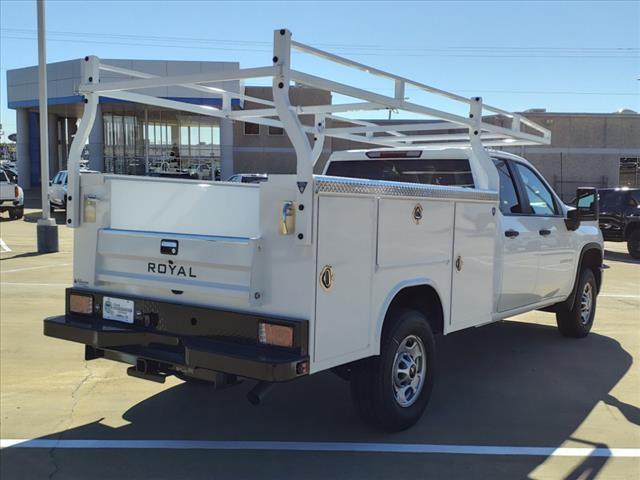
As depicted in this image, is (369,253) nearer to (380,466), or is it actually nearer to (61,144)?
(380,466)

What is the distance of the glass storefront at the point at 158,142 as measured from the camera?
36.3m

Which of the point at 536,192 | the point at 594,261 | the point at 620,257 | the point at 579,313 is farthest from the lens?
the point at 620,257

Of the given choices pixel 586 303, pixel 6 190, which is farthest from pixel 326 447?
pixel 6 190

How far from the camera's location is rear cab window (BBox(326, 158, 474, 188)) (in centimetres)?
563

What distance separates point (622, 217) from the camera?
16.9 meters

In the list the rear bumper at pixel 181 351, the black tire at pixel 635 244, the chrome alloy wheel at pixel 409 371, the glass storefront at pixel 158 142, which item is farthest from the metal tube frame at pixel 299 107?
the glass storefront at pixel 158 142

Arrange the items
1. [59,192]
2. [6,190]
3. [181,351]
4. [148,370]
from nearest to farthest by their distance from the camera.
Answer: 1. [181,351]
2. [148,370]
3. [6,190]
4. [59,192]

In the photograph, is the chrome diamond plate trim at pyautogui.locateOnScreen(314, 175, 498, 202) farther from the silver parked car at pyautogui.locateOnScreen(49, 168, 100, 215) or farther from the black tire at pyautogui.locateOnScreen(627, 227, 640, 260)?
the silver parked car at pyautogui.locateOnScreen(49, 168, 100, 215)

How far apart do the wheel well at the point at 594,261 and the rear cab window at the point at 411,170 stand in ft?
8.21

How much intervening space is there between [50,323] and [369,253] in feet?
7.58

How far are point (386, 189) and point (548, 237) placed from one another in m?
3.09

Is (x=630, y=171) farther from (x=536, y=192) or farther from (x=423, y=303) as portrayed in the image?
(x=423, y=303)

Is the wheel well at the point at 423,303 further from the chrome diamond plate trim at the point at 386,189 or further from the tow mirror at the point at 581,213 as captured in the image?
the tow mirror at the point at 581,213

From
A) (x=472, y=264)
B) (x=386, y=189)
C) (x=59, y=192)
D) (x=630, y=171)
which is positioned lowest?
(x=472, y=264)
